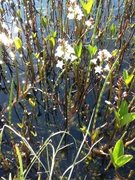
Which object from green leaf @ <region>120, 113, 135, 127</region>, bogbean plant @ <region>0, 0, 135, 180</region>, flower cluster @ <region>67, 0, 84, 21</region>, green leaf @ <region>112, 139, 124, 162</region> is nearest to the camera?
green leaf @ <region>112, 139, 124, 162</region>

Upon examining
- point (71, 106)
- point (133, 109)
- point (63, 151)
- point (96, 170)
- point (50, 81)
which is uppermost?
point (50, 81)

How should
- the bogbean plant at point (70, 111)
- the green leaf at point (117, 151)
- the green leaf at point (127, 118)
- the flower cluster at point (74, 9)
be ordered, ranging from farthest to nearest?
the flower cluster at point (74, 9)
the bogbean plant at point (70, 111)
the green leaf at point (127, 118)
the green leaf at point (117, 151)

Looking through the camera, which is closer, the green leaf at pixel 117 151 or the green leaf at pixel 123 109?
the green leaf at pixel 117 151

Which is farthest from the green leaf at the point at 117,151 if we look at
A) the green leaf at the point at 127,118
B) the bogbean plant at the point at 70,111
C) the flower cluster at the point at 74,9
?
the flower cluster at the point at 74,9

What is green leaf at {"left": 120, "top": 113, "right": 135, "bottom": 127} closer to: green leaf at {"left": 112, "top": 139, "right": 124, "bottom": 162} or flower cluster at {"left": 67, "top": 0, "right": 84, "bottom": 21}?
green leaf at {"left": 112, "top": 139, "right": 124, "bottom": 162}

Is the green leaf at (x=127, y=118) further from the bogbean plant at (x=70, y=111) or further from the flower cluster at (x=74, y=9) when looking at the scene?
the flower cluster at (x=74, y=9)

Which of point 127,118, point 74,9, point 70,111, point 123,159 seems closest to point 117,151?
point 123,159

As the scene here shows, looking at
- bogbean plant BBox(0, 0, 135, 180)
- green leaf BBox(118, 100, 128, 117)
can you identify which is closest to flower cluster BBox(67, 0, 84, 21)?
bogbean plant BBox(0, 0, 135, 180)

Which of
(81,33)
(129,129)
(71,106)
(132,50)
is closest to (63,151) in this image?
(71,106)

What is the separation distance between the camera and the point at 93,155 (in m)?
1.79

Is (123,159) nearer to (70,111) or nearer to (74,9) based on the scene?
(70,111)

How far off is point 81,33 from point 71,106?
0.47 meters

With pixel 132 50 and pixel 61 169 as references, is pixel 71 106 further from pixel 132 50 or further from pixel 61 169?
pixel 132 50

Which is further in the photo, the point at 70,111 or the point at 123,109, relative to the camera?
the point at 70,111
